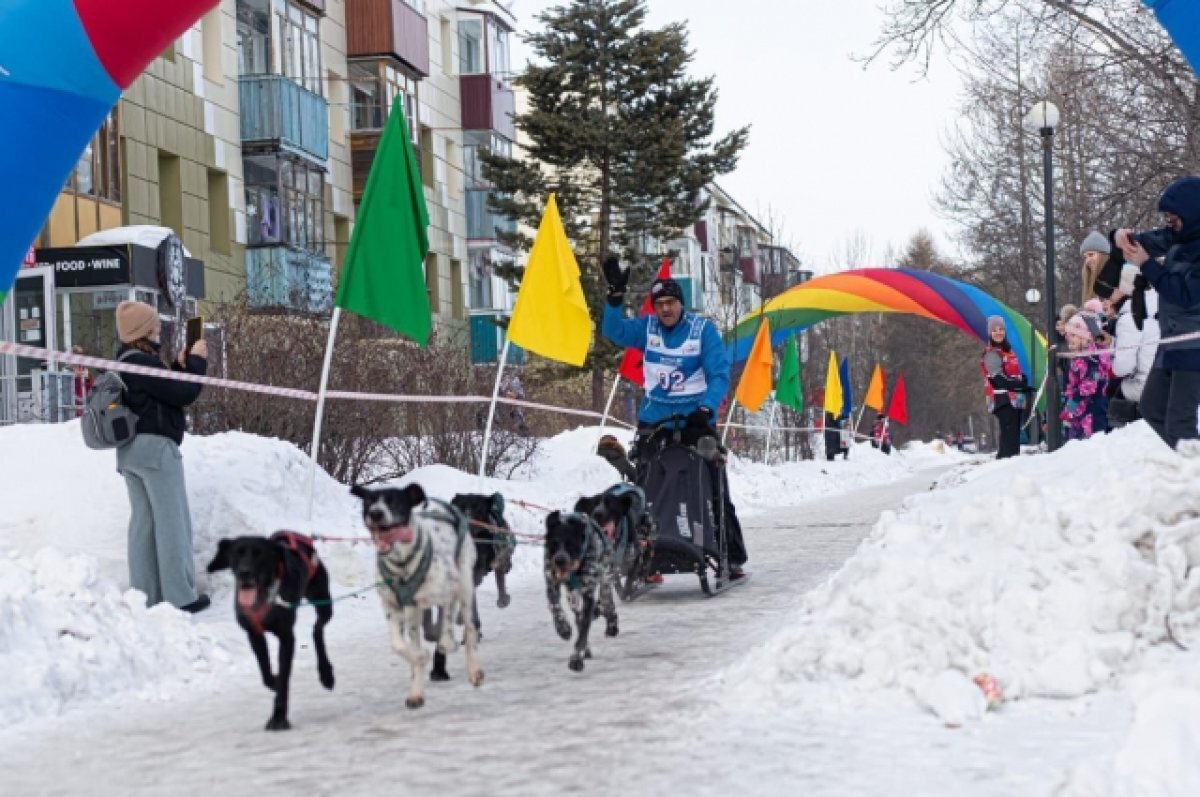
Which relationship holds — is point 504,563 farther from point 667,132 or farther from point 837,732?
point 667,132

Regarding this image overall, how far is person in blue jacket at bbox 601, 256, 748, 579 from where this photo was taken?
36.5ft

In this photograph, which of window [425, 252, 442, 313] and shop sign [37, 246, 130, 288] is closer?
shop sign [37, 246, 130, 288]

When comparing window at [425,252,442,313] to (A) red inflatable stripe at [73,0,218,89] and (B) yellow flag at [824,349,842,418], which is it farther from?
(A) red inflatable stripe at [73,0,218,89]

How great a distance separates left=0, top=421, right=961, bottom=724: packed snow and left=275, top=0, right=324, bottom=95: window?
19.2 meters

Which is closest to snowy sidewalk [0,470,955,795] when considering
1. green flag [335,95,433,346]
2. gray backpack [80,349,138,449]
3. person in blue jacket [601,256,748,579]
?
person in blue jacket [601,256,748,579]

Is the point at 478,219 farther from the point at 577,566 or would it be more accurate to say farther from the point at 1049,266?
the point at 577,566

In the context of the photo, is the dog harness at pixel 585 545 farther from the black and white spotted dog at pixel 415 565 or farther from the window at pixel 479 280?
the window at pixel 479 280

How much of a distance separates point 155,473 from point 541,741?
14.7 ft

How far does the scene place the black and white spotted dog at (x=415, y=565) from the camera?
671 cm

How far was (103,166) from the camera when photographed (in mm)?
28141

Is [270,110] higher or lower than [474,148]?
lower

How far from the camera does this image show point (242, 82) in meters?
33.8

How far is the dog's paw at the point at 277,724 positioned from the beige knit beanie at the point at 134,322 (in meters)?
3.94

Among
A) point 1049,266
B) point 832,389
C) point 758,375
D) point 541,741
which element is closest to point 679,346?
point 541,741
